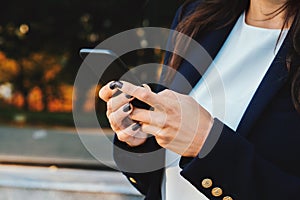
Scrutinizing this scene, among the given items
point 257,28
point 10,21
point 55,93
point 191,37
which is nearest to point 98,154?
point 191,37

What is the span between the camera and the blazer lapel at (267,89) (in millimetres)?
745

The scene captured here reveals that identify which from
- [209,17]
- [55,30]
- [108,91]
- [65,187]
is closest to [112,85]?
[108,91]

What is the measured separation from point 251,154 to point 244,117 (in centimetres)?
7

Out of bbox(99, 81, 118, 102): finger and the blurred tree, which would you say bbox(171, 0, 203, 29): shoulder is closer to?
bbox(99, 81, 118, 102): finger

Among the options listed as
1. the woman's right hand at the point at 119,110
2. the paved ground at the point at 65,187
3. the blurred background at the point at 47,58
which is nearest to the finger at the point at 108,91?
the woman's right hand at the point at 119,110

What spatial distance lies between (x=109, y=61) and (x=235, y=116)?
0.68 feet

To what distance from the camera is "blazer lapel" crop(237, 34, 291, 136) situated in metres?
0.75

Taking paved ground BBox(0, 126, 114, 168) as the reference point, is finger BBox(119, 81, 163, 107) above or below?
above

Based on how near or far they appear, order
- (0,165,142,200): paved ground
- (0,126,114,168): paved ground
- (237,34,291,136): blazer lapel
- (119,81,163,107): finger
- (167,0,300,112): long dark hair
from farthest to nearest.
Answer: (0,126,114,168): paved ground, (0,165,142,200): paved ground, (167,0,300,112): long dark hair, (237,34,291,136): blazer lapel, (119,81,163,107): finger

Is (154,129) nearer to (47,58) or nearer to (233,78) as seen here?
(233,78)

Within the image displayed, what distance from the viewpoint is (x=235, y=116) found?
0.80 metres

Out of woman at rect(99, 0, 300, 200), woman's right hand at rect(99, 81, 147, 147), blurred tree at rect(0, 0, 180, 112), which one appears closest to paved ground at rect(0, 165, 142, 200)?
woman at rect(99, 0, 300, 200)

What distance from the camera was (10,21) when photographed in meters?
5.05

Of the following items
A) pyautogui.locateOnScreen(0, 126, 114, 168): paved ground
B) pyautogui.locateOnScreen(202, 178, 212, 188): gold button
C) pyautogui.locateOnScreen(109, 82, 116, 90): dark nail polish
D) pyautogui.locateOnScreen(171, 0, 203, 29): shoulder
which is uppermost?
pyautogui.locateOnScreen(171, 0, 203, 29): shoulder
